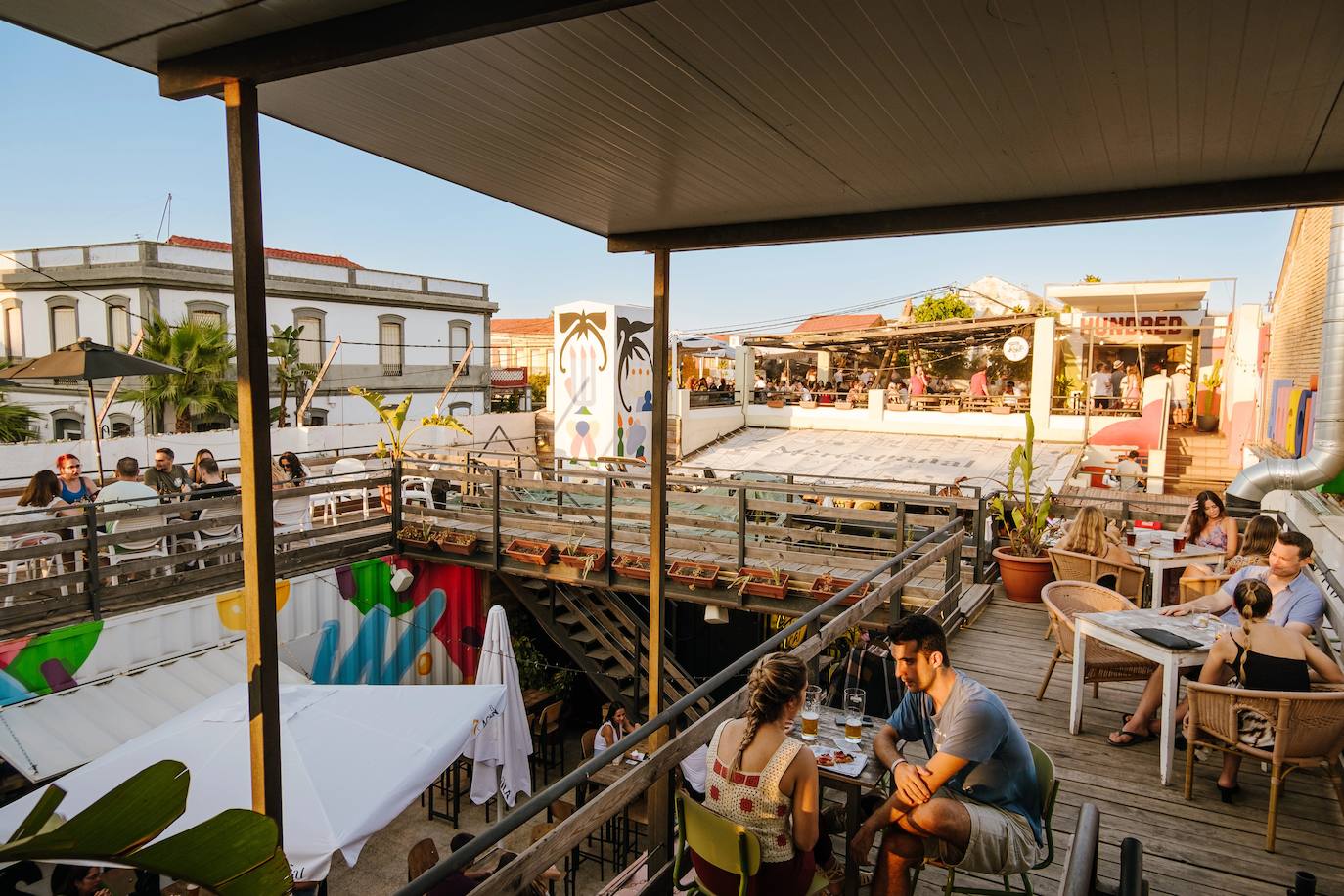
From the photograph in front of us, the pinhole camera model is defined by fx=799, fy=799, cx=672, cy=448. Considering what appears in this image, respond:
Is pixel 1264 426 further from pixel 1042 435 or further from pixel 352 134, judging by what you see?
pixel 352 134

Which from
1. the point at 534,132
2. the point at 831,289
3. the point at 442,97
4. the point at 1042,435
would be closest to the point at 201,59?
the point at 442,97

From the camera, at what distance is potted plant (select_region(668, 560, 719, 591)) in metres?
8.54

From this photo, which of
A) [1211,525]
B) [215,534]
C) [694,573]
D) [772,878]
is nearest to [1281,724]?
[772,878]

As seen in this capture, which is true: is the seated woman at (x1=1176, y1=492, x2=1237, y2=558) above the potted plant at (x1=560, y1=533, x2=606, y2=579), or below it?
above

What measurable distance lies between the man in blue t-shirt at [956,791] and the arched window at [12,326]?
96.3ft

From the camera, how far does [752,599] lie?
852cm

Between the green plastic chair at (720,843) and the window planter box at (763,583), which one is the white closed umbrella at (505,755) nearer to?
the window planter box at (763,583)

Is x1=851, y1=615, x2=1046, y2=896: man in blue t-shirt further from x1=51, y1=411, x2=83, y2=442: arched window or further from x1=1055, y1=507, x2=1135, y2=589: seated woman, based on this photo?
x1=51, y1=411, x2=83, y2=442: arched window

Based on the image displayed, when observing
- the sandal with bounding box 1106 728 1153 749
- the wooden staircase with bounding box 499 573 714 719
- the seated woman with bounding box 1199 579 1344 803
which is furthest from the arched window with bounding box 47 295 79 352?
the seated woman with bounding box 1199 579 1344 803

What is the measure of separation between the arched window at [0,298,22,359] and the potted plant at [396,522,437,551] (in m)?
21.0

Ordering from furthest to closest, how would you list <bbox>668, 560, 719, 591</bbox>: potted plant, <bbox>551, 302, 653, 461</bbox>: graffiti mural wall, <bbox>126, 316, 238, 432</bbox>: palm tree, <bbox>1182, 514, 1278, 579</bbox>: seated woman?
<bbox>126, 316, 238, 432</bbox>: palm tree, <bbox>551, 302, 653, 461</bbox>: graffiti mural wall, <bbox>668, 560, 719, 591</bbox>: potted plant, <bbox>1182, 514, 1278, 579</bbox>: seated woman

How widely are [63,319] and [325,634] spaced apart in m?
20.2

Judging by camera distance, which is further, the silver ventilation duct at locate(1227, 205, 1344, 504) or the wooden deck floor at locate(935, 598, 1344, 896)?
the silver ventilation duct at locate(1227, 205, 1344, 504)

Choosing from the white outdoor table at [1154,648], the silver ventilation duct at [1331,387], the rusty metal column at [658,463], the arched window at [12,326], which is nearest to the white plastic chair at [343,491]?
the rusty metal column at [658,463]
